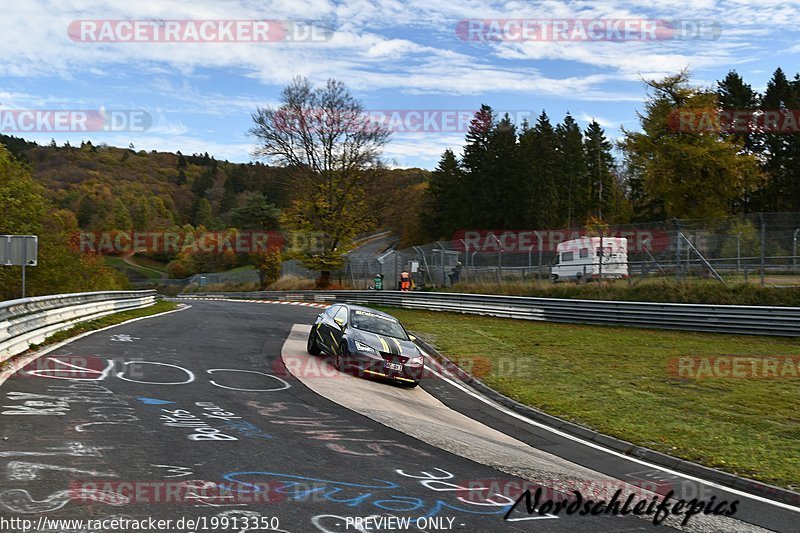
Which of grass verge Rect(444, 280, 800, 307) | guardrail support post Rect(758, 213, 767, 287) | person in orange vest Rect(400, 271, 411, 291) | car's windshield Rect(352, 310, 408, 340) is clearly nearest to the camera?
car's windshield Rect(352, 310, 408, 340)

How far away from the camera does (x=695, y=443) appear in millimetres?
9312

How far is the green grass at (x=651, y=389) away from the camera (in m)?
9.12

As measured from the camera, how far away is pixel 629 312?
21.8m

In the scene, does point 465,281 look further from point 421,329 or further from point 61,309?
point 61,309

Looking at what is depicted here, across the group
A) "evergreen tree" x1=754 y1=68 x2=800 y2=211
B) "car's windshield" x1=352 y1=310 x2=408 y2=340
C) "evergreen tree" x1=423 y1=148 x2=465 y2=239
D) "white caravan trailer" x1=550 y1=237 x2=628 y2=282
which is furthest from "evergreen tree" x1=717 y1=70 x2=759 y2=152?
"car's windshield" x1=352 y1=310 x2=408 y2=340

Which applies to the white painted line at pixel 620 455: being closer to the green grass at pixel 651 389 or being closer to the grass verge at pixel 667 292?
the green grass at pixel 651 389

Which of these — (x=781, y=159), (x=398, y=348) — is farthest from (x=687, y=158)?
(x=398, y=348)

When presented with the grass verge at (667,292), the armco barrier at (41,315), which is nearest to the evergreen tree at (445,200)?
the grass verge at (667,292)

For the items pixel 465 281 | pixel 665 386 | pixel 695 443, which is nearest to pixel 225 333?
pixel 665 386

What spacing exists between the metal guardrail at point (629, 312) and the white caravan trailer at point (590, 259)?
188 centimetres

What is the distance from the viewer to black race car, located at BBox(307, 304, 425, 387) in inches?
522

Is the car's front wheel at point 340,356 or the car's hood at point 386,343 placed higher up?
the car's hood at point 386,343

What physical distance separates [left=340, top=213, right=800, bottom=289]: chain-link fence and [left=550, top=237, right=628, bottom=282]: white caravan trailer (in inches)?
1.6

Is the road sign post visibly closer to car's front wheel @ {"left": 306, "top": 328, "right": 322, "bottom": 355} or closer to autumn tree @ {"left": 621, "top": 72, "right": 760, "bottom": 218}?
car's front wheel @ {"left": 306, "top": 328, "right": 322, "bottom": 355}
